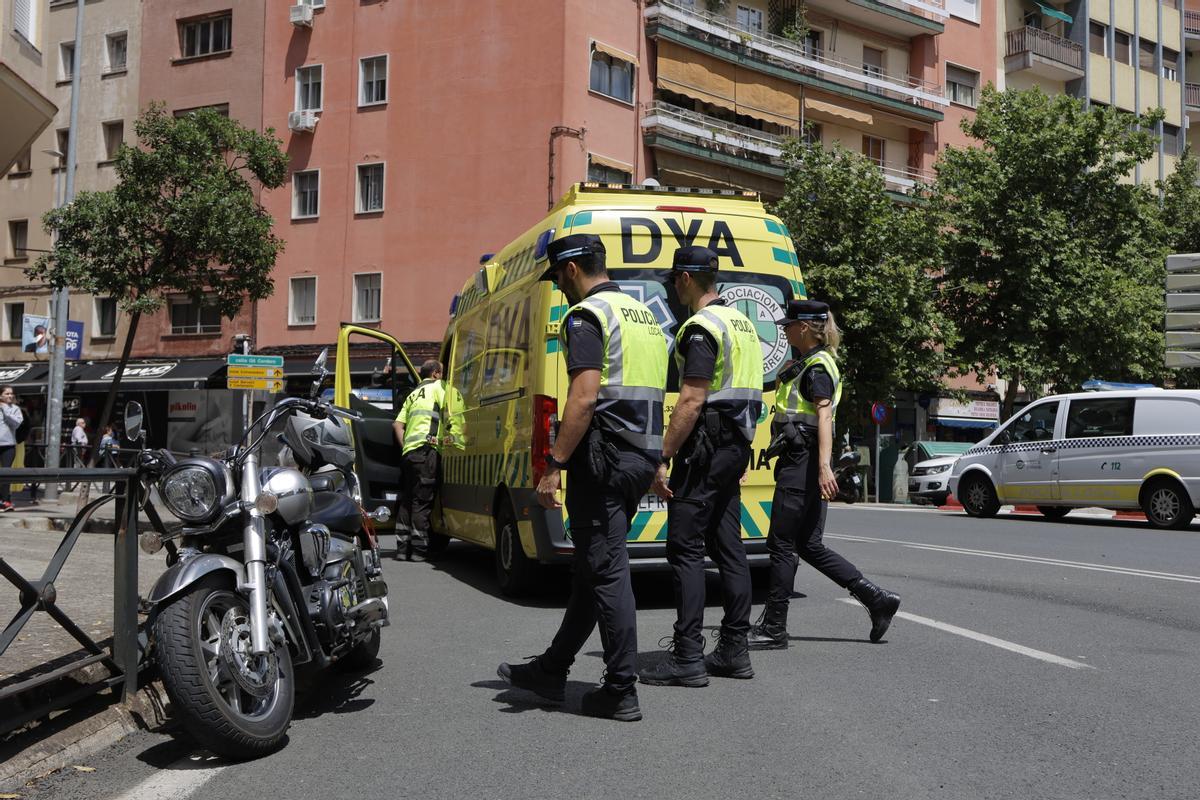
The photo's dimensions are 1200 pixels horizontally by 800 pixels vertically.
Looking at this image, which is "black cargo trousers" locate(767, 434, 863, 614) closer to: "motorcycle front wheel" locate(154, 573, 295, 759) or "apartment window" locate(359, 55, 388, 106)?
"motorcycle front wheel" locate(154, 573, 295, 759)

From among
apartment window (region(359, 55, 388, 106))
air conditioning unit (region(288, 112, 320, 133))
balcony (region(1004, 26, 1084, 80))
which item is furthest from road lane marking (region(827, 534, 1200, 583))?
balcony (region(1004, 26, 1084, 80))

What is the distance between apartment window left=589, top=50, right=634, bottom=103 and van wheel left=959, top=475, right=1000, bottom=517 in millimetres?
16283

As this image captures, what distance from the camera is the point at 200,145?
962 inches

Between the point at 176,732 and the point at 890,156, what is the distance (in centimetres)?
3862

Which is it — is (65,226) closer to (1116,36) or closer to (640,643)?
(640,643)

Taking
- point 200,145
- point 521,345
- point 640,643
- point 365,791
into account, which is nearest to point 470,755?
point 365,791

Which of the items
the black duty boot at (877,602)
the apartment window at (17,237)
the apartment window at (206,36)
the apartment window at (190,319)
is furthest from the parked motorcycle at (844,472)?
the apartment window at (17,237)

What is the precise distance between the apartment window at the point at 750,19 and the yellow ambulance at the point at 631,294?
96.3ft

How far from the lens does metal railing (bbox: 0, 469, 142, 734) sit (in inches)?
171

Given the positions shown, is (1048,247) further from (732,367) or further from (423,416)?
(732,367)

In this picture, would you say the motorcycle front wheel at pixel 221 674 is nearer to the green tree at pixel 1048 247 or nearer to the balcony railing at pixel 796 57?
the green tree at pixel 1048 247

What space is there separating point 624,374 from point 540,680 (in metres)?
1.34

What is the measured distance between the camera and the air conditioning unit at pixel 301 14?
33531 millimetres

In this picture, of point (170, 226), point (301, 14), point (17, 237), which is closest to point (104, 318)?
point (17, 237)
